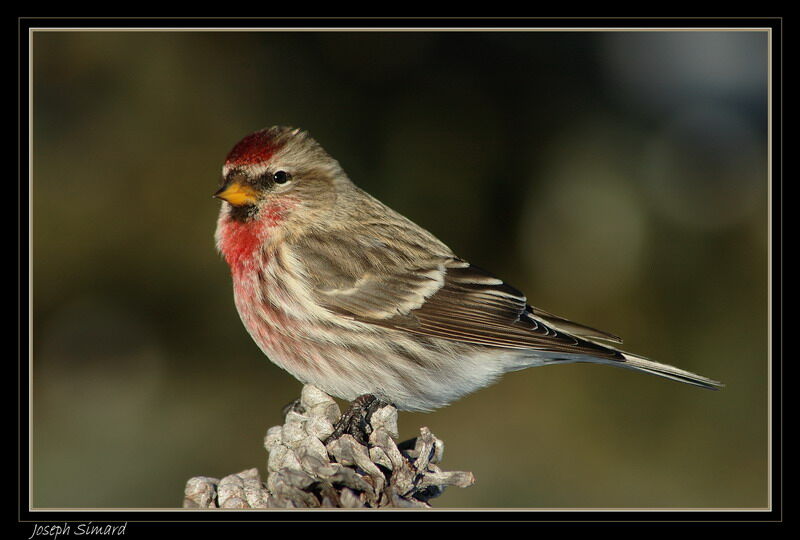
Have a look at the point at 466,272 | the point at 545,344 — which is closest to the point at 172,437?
the point at 466,272

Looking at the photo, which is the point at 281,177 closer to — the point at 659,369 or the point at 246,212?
the point at 246,212

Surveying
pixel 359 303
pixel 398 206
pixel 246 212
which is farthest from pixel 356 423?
pixel 398 206

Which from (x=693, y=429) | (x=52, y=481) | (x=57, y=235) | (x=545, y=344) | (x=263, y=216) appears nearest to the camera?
(x=545, y=344)

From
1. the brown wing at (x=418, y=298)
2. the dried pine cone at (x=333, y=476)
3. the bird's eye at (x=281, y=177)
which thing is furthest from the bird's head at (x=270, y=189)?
→ the dried pine cone at (x=333, y=476)

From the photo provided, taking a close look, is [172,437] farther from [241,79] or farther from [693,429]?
[693,429]

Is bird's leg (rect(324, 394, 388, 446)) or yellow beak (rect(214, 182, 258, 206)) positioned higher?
yellow beak (rect(214, 182, 258, 206))

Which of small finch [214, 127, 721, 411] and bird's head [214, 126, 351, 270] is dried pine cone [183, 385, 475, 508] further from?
bird's head [214, 126, 351, 270]

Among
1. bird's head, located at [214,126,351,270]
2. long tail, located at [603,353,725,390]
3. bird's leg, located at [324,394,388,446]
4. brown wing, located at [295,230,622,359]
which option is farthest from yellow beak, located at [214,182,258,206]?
long tail, located at [603,353,725,390]
